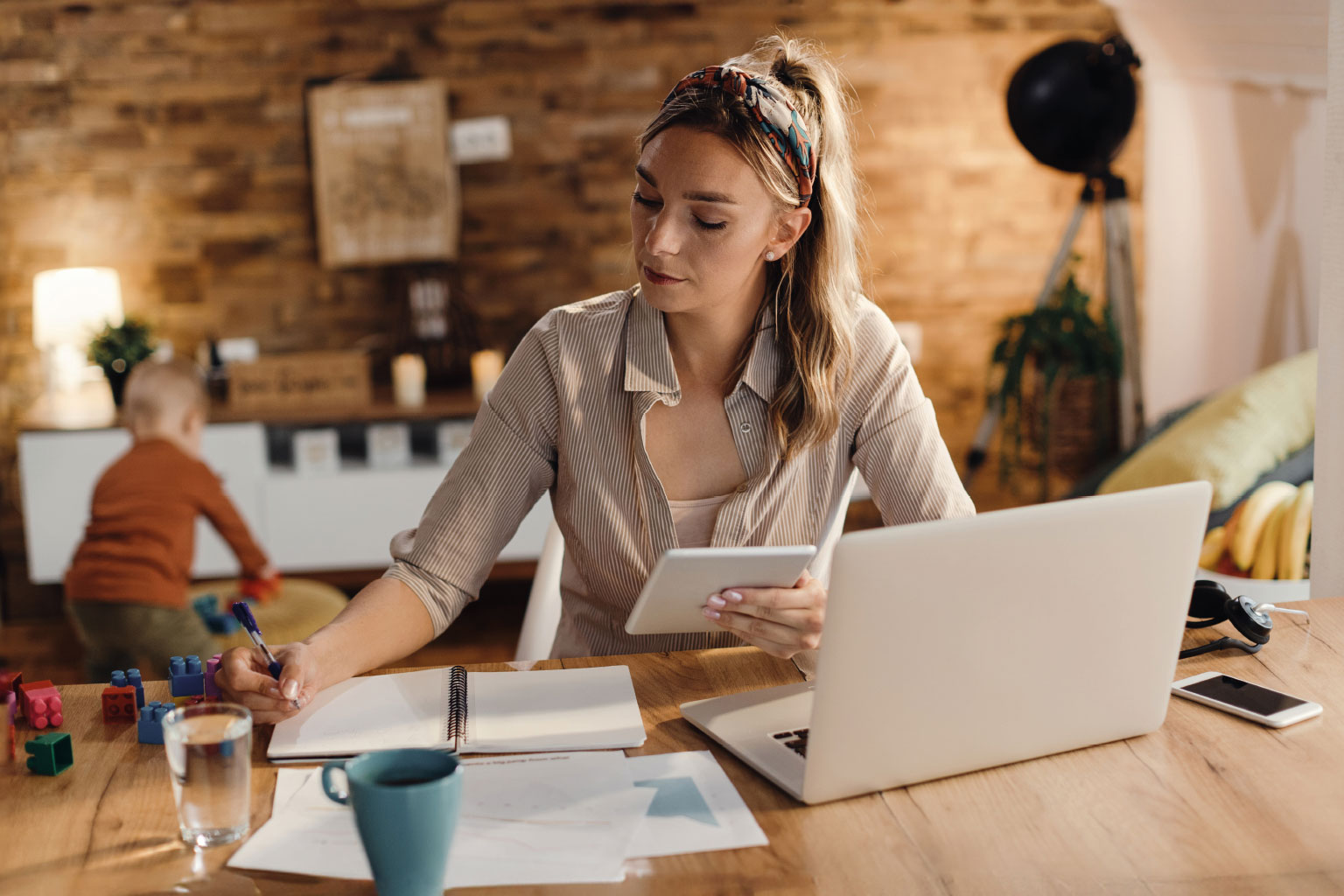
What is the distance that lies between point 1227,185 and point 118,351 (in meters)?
3.28

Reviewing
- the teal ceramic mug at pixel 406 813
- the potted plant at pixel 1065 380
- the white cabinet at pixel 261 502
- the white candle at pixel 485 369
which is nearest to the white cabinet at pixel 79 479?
the white cabinet at pixel 261 502

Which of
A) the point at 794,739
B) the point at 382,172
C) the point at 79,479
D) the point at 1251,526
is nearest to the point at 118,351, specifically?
the point at 79,479

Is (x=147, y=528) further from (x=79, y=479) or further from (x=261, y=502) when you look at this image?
(x=79, y=479)

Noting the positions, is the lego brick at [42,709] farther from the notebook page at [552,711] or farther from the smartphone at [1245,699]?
the smartphone at [1245,699]

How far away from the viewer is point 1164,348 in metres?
3.93

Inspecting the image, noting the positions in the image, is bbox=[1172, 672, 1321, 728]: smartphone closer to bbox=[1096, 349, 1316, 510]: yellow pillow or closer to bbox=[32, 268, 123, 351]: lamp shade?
bbox=[1096, 349, 1316, 510]: yellow pillow

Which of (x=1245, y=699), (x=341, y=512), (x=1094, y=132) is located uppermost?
(x=1094, y=132)

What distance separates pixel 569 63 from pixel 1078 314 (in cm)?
178

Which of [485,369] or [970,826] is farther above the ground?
[485,369]

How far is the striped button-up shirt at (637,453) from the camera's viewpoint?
1.50 m

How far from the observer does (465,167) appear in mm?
4000

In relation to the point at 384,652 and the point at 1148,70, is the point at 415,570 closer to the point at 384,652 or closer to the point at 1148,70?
the point at 384,652

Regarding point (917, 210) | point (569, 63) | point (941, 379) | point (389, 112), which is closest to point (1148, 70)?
point (917, 210)

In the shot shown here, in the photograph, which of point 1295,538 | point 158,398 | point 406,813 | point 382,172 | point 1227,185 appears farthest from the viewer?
point 382,172
